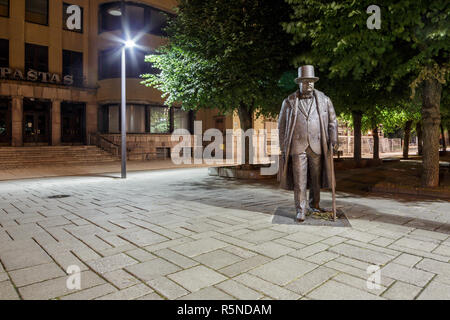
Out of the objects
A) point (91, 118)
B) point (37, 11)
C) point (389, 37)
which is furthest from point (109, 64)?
point (389, 37)

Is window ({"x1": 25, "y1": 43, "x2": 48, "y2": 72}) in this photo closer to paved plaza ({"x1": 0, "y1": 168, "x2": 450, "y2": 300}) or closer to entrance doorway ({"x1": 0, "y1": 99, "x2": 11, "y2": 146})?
entrance doorway ({"x1": 0, "y1": 99, "x2": 11, "y2": 146})

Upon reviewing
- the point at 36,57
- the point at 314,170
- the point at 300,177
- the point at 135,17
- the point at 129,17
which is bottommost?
the point at 300,177

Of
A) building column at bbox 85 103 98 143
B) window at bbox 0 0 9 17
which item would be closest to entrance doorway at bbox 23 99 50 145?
building column at bbox 85 103 98 143

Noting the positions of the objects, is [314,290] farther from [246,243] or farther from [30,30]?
[30,30]

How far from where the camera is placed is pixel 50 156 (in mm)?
19453

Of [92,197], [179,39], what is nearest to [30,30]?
[179,39]

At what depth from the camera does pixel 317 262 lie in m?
3.25

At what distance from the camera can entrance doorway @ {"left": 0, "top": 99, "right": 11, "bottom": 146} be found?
73.6ft

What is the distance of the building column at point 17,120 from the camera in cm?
2178

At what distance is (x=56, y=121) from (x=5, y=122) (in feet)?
11.9

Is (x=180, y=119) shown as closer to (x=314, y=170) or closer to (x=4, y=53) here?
(x=4, y=53)

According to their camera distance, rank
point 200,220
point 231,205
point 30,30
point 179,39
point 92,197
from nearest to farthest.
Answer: point 200,220 → point 231,205 → point 92,197 → point 179,39 → point 30,30

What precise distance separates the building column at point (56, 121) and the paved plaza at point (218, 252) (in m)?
19.1

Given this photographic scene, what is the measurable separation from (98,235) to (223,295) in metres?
2.51
